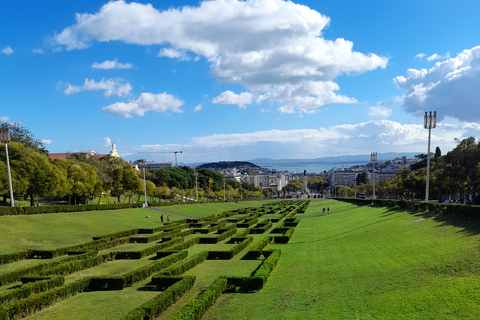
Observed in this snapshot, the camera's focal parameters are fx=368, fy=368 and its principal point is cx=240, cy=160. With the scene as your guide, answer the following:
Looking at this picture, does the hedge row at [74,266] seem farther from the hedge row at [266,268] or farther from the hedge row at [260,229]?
the hedge row at [260,229]

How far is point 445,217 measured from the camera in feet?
76.2

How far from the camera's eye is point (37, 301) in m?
12.6

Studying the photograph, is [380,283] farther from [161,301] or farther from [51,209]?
[51,209]

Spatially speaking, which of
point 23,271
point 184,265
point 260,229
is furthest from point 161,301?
point 260,229

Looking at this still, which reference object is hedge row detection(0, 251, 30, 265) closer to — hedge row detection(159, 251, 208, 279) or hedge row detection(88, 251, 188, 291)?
hedge row detection(88, 251, 188, 291)

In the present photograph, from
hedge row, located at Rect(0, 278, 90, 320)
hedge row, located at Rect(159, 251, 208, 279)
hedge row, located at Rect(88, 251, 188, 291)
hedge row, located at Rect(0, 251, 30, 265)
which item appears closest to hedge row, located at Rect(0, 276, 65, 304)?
hedge row, located at Rect(0, 278, 90, 320)

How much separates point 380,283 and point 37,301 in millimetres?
11788

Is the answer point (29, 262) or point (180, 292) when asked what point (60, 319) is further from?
point (29, 262)

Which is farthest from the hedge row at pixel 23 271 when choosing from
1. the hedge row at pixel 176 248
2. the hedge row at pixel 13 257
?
the hedge row at pixel 176 248

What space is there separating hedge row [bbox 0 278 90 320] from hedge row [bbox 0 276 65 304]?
0.89m

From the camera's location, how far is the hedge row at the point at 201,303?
1044 cm

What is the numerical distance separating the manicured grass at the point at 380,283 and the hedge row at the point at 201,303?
0.98ft

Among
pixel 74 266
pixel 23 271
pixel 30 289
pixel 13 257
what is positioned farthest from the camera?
pixel 13 257

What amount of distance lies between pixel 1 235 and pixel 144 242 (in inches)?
406
